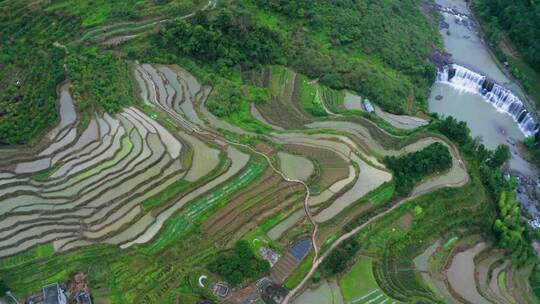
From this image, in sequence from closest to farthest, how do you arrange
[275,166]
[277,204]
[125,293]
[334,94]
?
[125,293]
[277,204]
[275,166]
[334,94]

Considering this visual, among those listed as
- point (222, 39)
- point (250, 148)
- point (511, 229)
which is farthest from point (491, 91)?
point (250, 148)

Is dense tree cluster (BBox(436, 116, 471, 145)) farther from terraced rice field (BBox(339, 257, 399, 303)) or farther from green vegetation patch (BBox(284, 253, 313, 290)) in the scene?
green vegetation patch (BBox(284, 253, 313, 290))

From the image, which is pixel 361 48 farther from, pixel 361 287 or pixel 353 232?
pixel 361 287

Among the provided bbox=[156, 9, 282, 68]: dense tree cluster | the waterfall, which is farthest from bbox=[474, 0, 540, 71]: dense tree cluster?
bbox=[156, 9, 282, 68]: dense tree cluster

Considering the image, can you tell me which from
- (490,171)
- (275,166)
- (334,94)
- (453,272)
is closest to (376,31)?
(334,94)

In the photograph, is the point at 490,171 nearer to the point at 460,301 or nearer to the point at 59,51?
the point at 460,301

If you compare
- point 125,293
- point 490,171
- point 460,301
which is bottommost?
point 125,293

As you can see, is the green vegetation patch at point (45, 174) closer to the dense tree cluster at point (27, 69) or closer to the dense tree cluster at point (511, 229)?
the dense tree cluster at point (27, 69)
